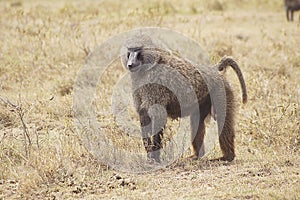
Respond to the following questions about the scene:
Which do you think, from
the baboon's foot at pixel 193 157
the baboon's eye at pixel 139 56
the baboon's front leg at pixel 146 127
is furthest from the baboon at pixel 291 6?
the baboon's front leg at pixel 146 127

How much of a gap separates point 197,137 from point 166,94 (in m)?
0.57

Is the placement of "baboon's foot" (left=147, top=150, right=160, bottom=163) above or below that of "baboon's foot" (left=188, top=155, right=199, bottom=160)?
above

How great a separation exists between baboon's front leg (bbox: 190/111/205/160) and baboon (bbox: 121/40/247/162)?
0.01m

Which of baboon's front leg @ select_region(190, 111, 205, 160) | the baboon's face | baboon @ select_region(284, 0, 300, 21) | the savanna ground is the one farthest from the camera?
baboon @ select_region(284, 0, 300, 21)

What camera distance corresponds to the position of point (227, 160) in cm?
480

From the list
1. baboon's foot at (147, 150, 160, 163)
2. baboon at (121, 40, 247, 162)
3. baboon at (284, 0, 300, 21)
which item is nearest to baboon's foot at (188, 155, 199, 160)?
baboon at (121, 40, 247, 162)

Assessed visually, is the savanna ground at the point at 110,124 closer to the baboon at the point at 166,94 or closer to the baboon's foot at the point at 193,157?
the baboon's foot at the point at 193,157

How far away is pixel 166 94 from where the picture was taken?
4.68m

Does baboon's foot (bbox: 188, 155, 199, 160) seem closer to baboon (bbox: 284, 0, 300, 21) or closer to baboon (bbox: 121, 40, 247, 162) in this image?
baboon (bbox: 121, 40, 247, 162)

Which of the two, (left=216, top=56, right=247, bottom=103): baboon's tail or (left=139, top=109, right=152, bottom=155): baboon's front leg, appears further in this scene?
(left=216, top=56, right=247, bottom=103): baboon's tail

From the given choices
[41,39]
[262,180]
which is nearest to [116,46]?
[41,39]

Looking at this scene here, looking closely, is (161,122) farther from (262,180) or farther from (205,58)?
(205,58)

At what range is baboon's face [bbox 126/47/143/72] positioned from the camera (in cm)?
459

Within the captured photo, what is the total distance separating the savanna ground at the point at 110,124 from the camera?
4.05 m
